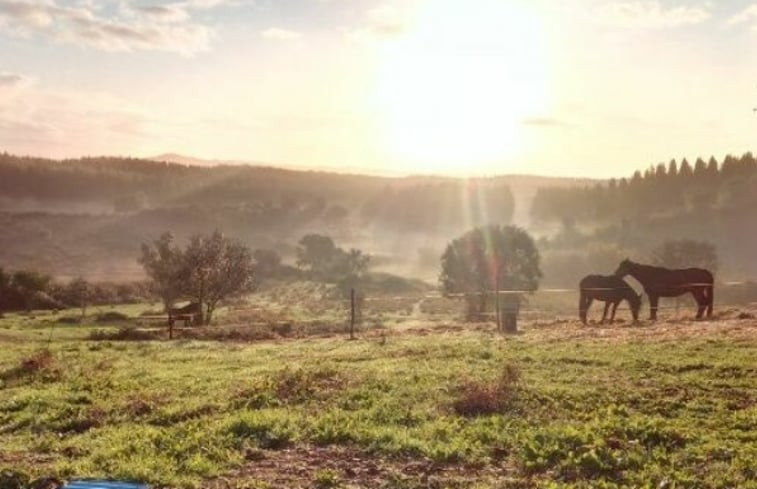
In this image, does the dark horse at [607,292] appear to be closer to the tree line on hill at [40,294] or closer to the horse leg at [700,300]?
the horse leg at [700,300]

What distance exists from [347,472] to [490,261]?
6689cm

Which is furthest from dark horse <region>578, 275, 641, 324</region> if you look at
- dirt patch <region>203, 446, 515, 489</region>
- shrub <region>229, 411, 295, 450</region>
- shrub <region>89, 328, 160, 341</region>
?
dirt patch <region>203, 446, 515, 489</region>

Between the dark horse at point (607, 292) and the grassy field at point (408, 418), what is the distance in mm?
11204

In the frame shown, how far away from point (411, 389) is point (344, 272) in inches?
3924

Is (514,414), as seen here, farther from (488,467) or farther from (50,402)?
(50,402)

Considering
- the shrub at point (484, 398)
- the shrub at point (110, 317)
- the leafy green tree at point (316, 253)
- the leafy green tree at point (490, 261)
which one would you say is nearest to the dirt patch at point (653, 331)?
the shrub at point (484, 398)

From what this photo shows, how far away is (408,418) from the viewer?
14453mm

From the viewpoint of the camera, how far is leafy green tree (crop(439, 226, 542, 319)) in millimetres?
76938

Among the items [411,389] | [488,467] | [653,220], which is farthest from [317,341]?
[653,220]

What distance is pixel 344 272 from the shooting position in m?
116

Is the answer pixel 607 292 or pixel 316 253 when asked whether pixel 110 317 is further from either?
pixel 316 253

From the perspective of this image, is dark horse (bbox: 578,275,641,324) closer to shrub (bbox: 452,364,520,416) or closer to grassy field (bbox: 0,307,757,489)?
grassy field (bbox: 0,307,757,489)

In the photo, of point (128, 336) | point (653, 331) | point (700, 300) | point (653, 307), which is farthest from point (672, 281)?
point (128, 336)

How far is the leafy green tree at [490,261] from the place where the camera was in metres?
76.9
